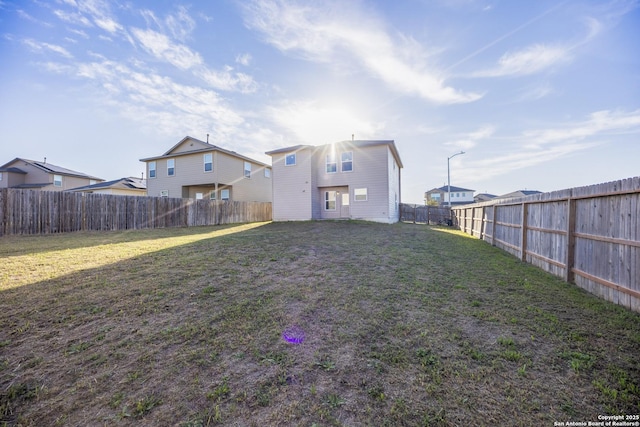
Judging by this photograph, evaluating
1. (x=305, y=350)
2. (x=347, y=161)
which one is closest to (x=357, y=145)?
(x=347, y=161)

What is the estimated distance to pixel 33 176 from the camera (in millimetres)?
29859

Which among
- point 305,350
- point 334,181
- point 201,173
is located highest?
point 201,173

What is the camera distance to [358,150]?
18156mm

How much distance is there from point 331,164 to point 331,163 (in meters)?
0.07

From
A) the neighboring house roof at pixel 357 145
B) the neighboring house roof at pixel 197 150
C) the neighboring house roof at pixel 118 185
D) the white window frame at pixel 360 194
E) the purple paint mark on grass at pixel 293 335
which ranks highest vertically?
the neighboring house roof at pixel 197 150

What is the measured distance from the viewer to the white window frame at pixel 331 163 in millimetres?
18828

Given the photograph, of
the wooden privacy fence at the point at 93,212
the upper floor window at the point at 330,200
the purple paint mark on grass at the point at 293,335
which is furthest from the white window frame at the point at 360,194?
the purple paint mark on grass at the point at 293,335

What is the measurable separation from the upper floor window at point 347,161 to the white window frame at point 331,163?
60 centimetres

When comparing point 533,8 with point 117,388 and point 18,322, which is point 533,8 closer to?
point 117,388

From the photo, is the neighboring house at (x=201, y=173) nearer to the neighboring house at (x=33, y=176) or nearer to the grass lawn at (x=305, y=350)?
the neighboring house at (x=33, y=176)

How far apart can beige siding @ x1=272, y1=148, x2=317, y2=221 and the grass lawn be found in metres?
13.6

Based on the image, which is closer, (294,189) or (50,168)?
(294,189)

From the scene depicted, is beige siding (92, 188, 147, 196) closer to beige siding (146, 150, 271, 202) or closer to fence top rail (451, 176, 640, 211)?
beige siding (146, 150, 271, 202)

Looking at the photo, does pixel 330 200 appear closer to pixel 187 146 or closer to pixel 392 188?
pixel 392 188
